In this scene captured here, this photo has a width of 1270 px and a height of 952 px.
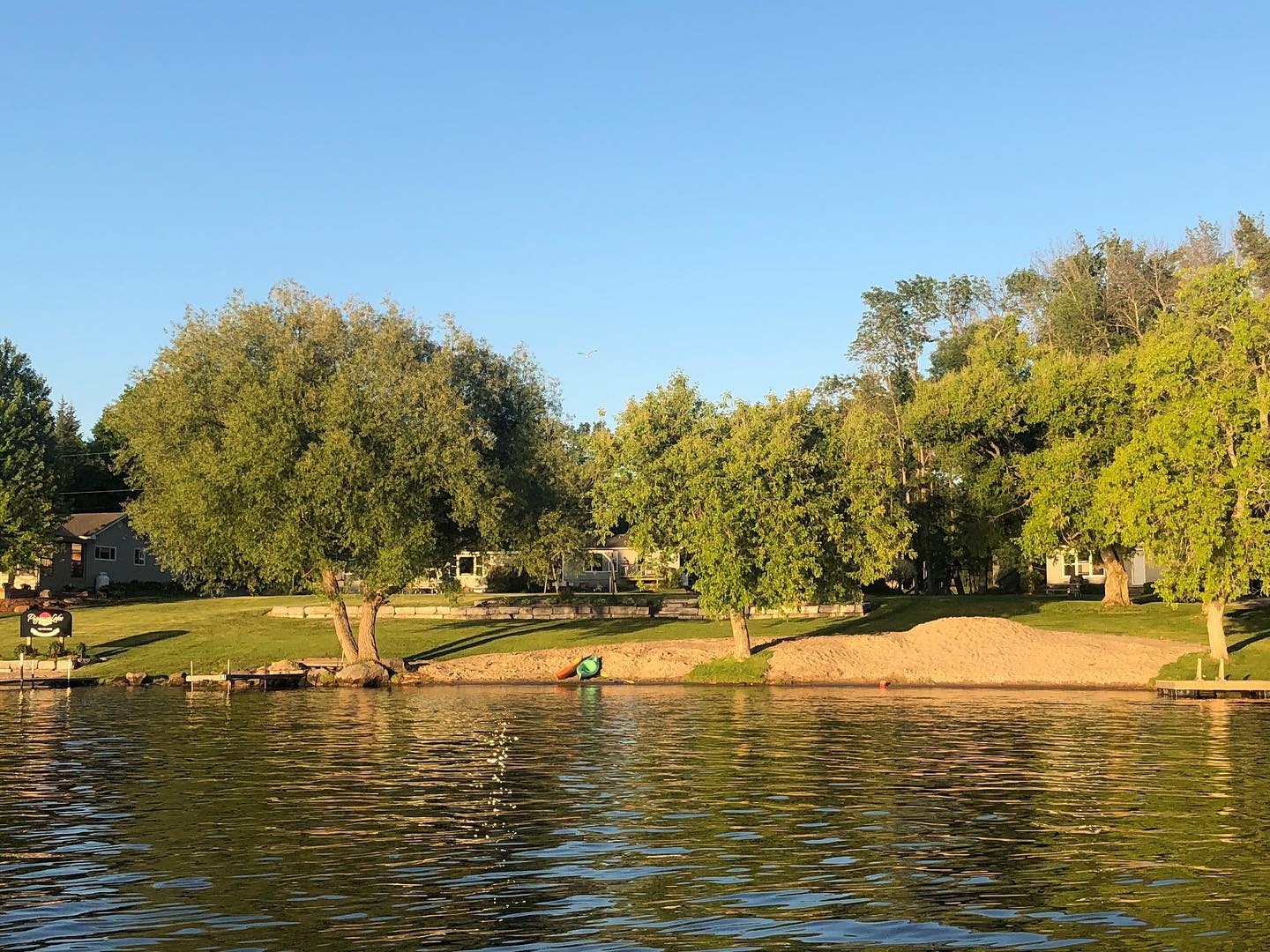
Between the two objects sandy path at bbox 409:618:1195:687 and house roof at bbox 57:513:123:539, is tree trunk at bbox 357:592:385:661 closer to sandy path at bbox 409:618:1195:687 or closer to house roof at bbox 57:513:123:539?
sandy path at bbox 409:618:1195:687

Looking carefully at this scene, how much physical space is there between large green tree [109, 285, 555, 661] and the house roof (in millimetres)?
50306

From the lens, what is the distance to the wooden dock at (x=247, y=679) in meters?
69.2

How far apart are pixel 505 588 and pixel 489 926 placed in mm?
108734

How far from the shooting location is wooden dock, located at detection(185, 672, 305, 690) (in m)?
69.2

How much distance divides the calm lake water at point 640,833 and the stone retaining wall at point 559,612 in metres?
37.2

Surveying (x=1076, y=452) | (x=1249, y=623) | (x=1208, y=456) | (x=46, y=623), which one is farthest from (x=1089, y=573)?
(x=46, y=623)

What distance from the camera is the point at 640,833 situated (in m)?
26.6

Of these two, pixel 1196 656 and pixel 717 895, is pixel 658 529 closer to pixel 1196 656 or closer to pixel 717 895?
pixel 1196 656

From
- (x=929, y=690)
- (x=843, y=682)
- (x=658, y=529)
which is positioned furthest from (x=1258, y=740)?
(x=658, y=529)

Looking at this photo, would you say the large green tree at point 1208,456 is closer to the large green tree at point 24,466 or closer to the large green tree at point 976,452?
the large green tree at point 976,452

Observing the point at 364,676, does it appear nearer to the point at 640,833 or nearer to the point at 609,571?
the point at 640,833

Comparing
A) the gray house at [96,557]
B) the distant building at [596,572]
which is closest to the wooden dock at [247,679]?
the distant building at [596,572]

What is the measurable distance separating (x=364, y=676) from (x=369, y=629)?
402cm

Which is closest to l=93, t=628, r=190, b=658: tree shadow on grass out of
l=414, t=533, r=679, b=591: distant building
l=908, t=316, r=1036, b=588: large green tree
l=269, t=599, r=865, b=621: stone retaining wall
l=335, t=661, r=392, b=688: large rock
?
l=269, t=599, r=865, b=621: stone retaining wall
